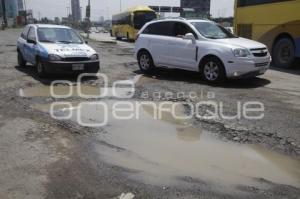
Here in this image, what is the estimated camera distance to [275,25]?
13867mm

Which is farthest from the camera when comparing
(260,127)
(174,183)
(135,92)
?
(135,92)

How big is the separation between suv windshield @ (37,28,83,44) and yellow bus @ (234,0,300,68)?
6575 millimetres

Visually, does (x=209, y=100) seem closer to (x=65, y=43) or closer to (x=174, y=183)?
(x=174, y=183)

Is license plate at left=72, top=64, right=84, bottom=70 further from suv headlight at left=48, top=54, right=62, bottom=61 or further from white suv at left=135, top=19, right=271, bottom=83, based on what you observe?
white suv at left=135, top=19, right=271, bottom=83

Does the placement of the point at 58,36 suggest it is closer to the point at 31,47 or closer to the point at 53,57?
the point at 31,47

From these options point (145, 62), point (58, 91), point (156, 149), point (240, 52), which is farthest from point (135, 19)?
point (156, 149)

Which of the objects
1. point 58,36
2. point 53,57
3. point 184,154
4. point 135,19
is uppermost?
point 135,19

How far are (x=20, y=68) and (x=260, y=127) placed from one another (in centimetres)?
996

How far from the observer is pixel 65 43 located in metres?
12.2

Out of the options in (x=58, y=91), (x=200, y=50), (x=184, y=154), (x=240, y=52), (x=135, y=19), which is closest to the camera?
(x=184, y=154)

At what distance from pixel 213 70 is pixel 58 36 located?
5125mm

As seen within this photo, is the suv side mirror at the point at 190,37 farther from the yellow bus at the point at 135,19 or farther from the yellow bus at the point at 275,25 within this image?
the yellow bus at the point at 135,19

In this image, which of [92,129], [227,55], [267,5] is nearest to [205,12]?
[267,5]

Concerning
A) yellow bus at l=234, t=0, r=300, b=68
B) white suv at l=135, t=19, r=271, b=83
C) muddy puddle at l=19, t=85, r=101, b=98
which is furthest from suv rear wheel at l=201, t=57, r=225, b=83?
yellow bus at l=234, t=0, r=300, b=68
